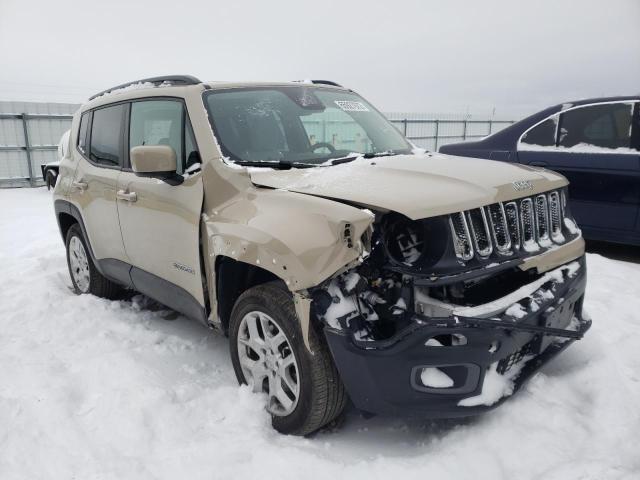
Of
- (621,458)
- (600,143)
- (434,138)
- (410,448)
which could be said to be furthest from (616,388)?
(434,138)

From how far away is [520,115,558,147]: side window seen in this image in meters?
5.50

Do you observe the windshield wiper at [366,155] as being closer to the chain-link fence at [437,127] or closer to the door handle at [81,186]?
the door handle at [81,186]

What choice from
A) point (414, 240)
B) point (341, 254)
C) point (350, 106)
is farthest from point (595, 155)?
point (341, 254)

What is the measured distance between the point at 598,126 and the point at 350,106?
2.99 metres

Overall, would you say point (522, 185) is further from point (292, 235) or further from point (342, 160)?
point (292, 235)

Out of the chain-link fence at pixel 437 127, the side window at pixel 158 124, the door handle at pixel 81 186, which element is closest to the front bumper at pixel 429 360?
the side window at pixel 158 124

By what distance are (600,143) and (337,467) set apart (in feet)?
14.7

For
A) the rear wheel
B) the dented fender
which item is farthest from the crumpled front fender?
the rear wheel

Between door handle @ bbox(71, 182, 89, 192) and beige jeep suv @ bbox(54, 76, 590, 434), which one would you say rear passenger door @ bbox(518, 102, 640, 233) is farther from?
door handle @ bbox(71, 182, 89, 192)

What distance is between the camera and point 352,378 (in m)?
2.26

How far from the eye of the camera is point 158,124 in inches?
139

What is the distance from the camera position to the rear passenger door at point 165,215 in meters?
3.05

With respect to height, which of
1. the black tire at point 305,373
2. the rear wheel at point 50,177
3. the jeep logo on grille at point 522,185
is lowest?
the rear wheel at point 50,177

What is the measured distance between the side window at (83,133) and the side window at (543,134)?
4.43m
